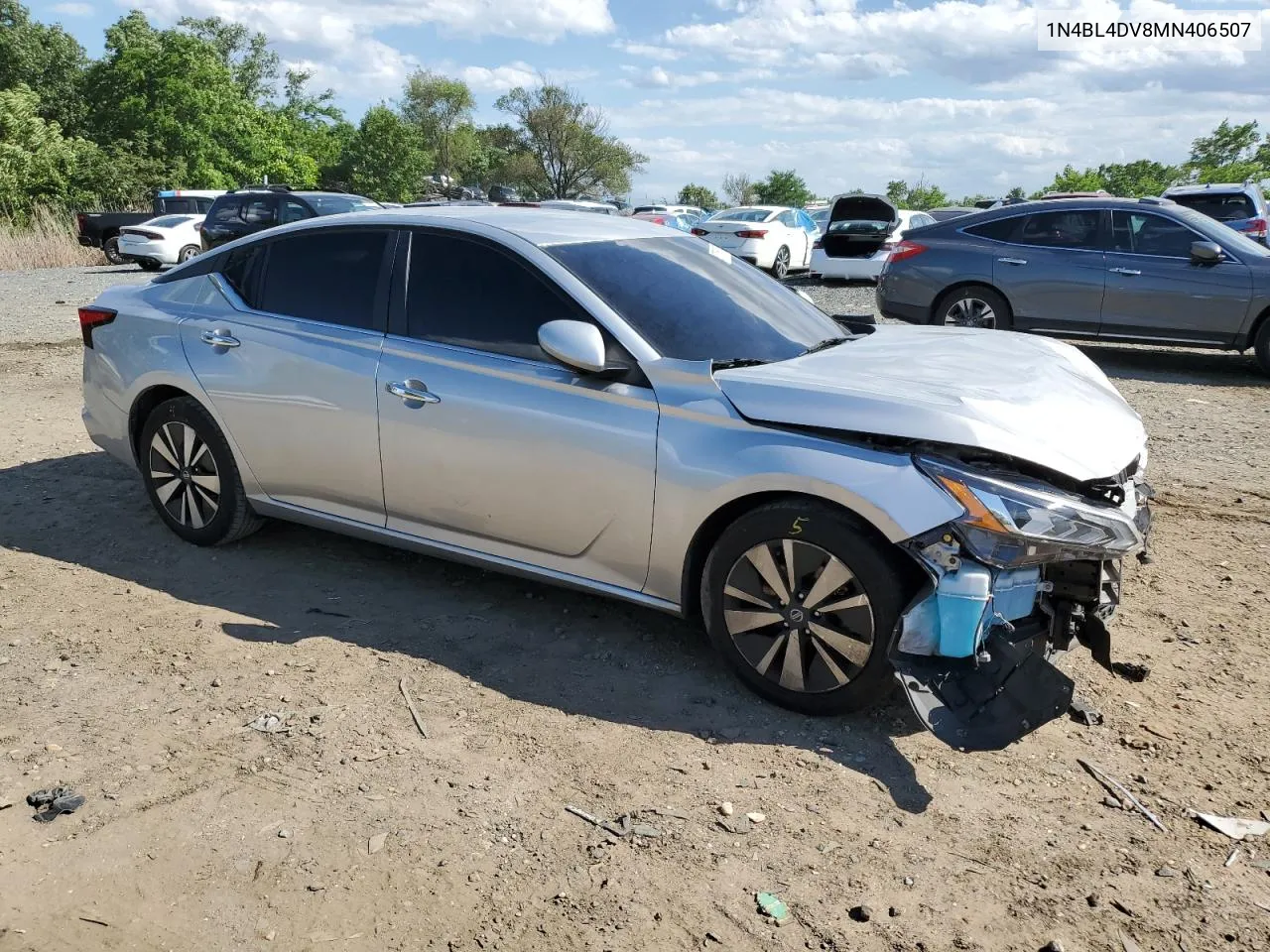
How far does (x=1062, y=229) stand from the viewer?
10555 millimetres

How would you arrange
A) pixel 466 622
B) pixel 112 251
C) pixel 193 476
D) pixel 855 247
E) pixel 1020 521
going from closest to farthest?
pixel 1020 521, pixel 466 622, pixel 193 476, pixel 855 247, pixel 112 251

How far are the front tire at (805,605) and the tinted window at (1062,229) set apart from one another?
323 inches

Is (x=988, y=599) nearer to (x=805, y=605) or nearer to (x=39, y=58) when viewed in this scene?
(x=805, y=605)

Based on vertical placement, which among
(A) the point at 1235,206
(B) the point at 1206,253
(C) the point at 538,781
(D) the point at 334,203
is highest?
(A) the point at 1235,206

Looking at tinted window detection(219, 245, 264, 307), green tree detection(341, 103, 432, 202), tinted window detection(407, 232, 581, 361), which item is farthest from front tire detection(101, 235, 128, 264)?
green tree detection(341, 103, 432, 202)

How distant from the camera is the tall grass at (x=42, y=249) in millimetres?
24953

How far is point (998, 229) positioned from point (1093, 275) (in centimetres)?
105

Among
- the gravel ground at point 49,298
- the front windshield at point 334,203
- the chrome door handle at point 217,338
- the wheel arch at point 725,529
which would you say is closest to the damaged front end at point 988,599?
the wheel arch at point 725,529

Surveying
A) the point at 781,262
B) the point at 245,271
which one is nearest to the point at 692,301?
the point at 245,271

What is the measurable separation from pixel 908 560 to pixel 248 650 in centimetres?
258

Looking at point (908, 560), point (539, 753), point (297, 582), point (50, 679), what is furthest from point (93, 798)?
point (908, 560)

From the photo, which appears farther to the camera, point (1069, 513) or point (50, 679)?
point (50, 679)

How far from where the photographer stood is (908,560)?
3.45m

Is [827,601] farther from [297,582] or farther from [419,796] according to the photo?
[297,582]
